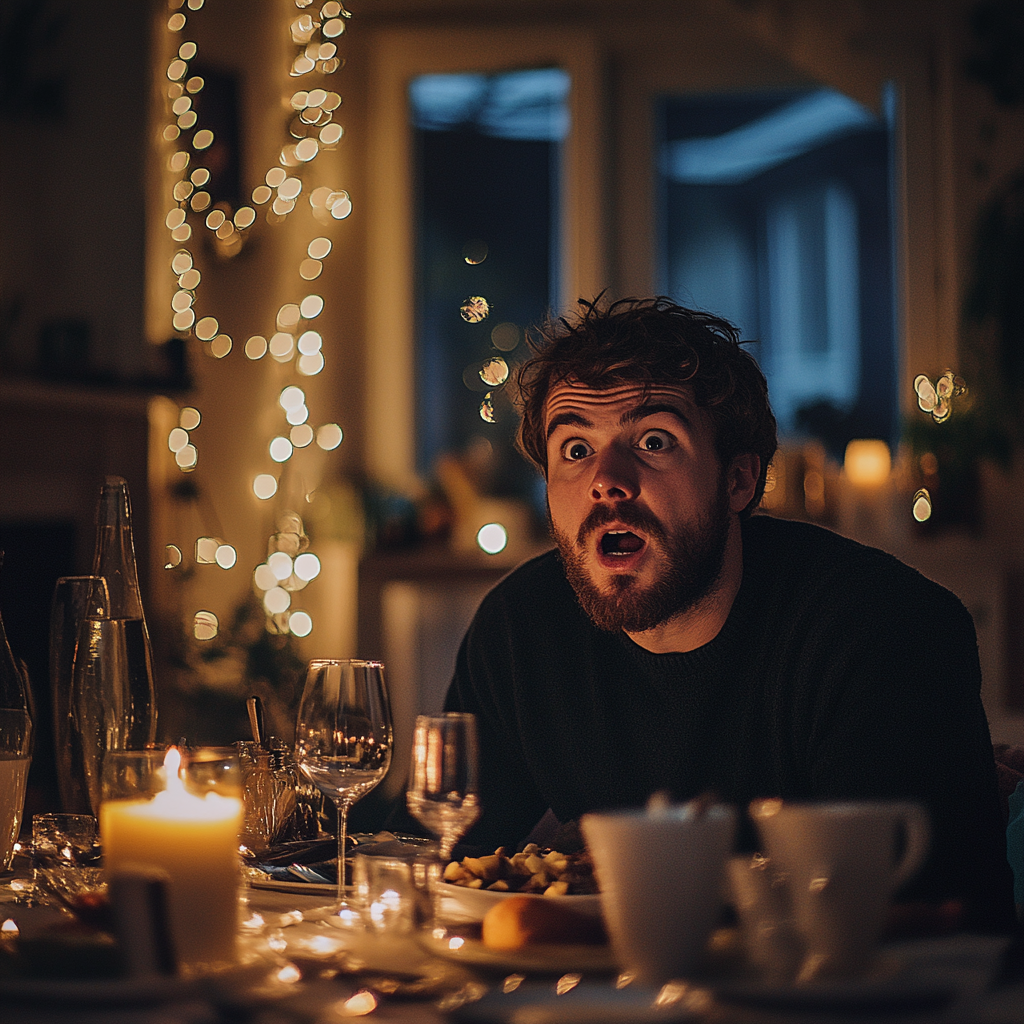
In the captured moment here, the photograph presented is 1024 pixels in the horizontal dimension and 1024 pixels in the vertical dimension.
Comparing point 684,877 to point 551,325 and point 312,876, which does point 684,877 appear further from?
point 551,325

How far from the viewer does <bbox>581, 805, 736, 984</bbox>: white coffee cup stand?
28.9 inches

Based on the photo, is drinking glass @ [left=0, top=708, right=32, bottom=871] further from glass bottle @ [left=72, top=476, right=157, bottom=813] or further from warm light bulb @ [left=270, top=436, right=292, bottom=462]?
warm light bulb @ [left=270, top=436, right=292, bottom=462]

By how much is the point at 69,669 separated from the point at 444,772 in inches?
16.1

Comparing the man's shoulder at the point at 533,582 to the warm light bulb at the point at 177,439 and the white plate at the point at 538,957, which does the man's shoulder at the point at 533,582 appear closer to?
the white plate at the point at 538,957

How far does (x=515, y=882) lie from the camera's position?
3.16 feet

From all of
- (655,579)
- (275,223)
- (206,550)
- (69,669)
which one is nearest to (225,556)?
(206,550)

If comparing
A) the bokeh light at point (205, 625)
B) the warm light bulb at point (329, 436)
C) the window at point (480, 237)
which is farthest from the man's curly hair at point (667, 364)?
the window at point (480, 237)

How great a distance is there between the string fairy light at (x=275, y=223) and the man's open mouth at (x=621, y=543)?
7.67 feet

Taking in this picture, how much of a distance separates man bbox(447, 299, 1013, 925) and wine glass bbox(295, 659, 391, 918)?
0.45 metres

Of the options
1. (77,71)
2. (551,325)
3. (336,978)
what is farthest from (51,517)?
(336,978)

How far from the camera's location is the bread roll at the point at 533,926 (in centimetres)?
83

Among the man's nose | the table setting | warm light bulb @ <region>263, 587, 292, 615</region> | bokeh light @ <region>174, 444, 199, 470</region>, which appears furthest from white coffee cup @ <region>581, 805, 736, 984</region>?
warm light bulb @ <region>263, 587, 292, 615</region>

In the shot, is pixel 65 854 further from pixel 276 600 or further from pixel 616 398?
pixel 276 600

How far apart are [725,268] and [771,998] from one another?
13.0 ft
